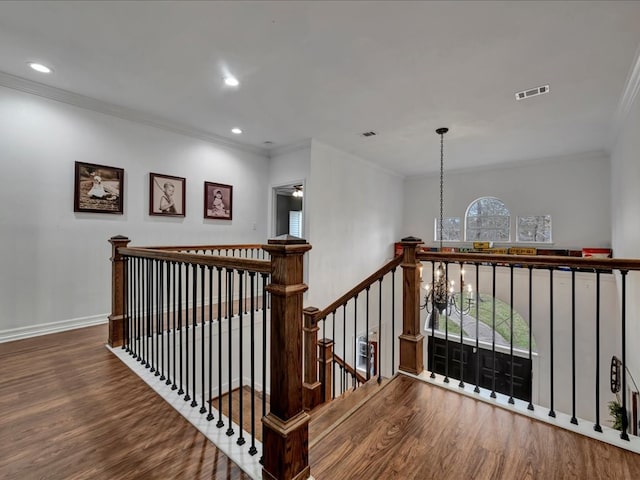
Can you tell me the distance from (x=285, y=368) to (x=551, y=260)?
5.46ft

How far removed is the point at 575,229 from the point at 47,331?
28.0ft

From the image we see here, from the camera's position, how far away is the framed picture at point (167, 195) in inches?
166

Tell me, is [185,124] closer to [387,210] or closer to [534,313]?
[387,210]

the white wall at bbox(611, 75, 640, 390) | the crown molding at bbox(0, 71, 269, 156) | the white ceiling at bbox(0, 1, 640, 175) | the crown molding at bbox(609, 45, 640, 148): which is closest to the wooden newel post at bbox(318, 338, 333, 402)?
the white ceiling at bbox(0, 1, 640, 175)

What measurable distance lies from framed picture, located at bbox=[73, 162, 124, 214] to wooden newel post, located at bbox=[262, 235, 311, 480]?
3557 mm

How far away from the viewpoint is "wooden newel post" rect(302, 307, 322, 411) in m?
2.73

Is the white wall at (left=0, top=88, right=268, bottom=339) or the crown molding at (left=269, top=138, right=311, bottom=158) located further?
the crown molding at (left=269, top=138, right=311, bottom=158)

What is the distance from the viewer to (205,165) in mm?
4816

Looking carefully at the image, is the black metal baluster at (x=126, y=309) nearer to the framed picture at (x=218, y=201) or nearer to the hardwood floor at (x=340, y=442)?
the hardwood floor at (x=340, y=442)

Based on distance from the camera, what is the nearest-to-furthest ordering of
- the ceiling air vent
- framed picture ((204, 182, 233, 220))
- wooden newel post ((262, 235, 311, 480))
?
wooden newel post ((262, 235, 311, 480)) < the ceiling air vent < framed picture ((204, 182, 233, 220))

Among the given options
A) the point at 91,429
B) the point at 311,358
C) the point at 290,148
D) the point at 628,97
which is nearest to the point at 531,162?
the point at 628,97

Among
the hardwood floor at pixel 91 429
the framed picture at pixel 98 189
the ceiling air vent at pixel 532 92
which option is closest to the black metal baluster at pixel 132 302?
the hardwood floor at pixel 91 429

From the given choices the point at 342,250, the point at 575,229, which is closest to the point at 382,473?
the point at 342,250

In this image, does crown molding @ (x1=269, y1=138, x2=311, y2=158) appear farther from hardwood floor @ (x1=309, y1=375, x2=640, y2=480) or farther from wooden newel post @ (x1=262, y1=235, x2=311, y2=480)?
hardwood floor @ (x1=309, y1=375, x2=640, y2=480)
